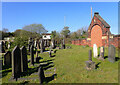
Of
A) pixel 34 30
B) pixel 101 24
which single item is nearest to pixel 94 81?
pixel 101 24

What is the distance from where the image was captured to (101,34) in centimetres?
1780

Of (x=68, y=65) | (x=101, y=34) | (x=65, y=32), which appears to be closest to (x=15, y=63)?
(x=68, y=65)

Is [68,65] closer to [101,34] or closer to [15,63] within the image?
[15,63]

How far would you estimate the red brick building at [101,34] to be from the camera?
1612cm

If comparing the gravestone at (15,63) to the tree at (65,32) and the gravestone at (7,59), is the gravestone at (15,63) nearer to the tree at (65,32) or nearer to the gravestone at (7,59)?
the gravestone at (7,59)

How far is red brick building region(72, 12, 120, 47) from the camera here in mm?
16125

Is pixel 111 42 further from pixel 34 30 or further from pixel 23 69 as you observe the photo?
pixel 34 30

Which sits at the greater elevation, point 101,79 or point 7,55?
point 7,55

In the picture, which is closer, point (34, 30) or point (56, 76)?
point (56, 76)

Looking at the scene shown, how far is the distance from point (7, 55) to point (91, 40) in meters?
16.8

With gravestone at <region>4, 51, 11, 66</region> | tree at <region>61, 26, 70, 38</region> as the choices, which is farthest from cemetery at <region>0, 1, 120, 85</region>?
tree at <region>61, 26, 70, 38</region>

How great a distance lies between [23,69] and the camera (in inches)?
253

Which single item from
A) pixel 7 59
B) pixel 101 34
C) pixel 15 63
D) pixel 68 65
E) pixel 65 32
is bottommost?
pixel 68 65

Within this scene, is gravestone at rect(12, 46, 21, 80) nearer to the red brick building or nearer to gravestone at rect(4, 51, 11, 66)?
gravestone at rect(4, 51, 11, 66)
